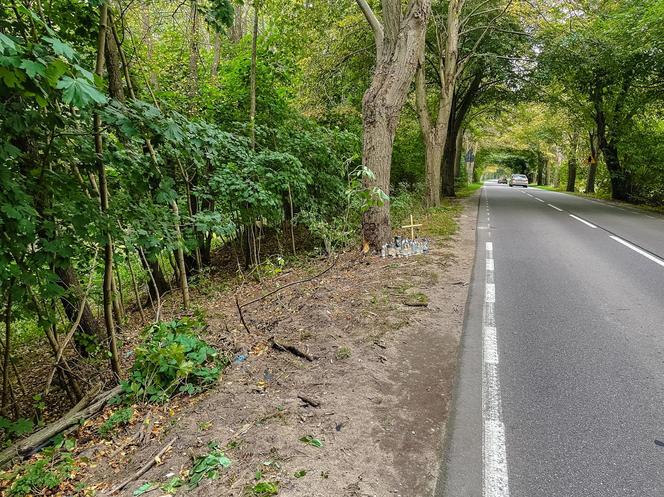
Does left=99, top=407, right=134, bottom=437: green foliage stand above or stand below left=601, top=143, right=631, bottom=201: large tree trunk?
below

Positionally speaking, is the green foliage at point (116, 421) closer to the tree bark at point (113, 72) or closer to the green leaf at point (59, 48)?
the green leaf at point (59, 48)

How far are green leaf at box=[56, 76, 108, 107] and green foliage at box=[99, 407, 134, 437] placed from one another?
8.24 ft

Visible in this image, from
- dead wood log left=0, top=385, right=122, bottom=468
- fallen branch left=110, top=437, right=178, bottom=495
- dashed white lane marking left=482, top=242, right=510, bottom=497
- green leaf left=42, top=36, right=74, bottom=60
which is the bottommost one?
dead wood log left=0, top=385, right=122, bottom=468

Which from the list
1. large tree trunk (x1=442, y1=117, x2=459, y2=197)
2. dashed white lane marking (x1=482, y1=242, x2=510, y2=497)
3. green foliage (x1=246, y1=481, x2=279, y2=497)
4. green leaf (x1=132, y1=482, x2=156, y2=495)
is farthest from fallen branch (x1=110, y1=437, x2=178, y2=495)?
large tree trunk (x1=442, y1=117, x2=459, y2=197)

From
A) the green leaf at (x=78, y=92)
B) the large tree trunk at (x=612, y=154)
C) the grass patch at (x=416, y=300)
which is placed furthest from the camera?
the large tree trunk at (x=612, y=154)

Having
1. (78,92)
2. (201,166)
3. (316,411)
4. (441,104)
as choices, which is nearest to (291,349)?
(316,411)

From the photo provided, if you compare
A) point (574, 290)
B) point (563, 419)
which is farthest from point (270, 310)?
point (574, 290)

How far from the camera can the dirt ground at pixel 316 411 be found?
2.48 meters

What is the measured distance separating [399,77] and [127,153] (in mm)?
5790

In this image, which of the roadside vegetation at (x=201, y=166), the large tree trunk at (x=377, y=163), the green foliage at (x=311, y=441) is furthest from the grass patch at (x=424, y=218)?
the green foliage at (x=311, y=441)

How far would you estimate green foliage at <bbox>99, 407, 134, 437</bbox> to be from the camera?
10.6 feet

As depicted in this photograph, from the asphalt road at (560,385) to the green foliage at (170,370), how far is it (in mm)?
2203

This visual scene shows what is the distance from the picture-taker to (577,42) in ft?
47.8

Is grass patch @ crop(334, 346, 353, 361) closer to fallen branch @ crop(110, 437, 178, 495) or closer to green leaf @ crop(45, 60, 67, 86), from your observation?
fallen branch @ crop(110, 437, 178, 495)
